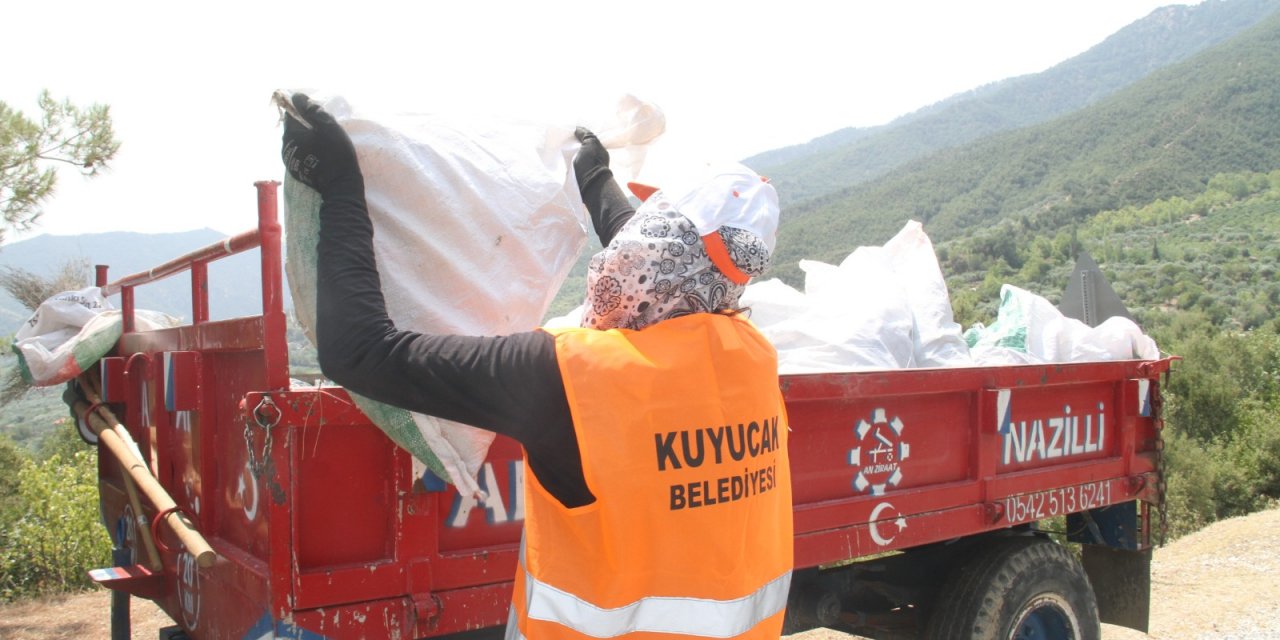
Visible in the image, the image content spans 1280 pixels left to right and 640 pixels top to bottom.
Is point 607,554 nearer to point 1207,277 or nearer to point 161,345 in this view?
point 161,345

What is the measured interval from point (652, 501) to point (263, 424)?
2.77 feet

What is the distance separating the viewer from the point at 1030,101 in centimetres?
14012

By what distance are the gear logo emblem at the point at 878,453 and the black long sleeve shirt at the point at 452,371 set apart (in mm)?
1697

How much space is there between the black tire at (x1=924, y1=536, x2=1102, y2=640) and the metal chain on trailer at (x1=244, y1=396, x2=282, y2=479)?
8.24 ft

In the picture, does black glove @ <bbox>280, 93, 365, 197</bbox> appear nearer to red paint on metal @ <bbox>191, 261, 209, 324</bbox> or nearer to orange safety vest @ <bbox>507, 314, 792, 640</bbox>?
orange safety vest @ <bbox>507, 314, 792, 640</bbox>

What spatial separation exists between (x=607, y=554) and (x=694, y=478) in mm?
190

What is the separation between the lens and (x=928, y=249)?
4.17 m

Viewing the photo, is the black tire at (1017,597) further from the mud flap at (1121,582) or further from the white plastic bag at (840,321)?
the white plastic bag at (840,321)

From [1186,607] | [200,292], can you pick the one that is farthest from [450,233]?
[1186,607]

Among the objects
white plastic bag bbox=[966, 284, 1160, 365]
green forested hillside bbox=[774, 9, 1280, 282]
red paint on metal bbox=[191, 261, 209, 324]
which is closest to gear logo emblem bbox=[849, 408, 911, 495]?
white plastic bag bbox=[966, 284, 1160, 365]

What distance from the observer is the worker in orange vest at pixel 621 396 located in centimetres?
159

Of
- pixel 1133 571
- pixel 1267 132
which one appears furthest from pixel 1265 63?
pixel 1133 571

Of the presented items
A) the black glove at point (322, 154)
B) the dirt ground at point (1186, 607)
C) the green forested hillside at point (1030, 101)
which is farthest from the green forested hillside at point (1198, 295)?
the green forested hillside at point (1030, 101)

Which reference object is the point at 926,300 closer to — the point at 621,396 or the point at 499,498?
the point at 499,498
